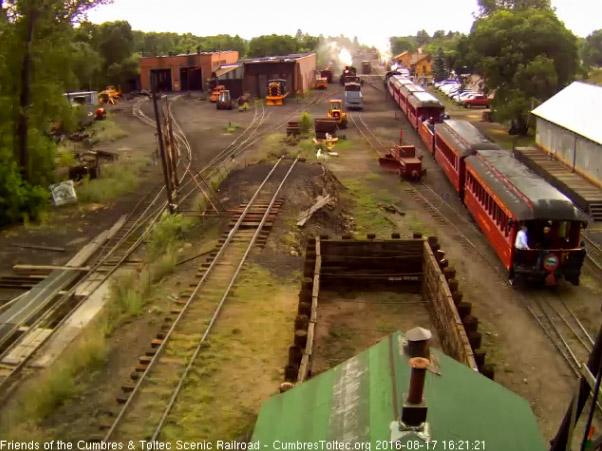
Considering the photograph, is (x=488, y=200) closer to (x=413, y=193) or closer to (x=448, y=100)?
(x=413, y=193)

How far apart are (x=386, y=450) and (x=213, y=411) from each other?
19.1ft

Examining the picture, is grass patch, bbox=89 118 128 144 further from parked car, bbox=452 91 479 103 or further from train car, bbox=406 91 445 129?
parked car, bbox=452 91 479 103

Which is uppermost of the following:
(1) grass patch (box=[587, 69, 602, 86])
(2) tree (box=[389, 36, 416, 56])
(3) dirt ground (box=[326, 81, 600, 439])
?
(2) tree (box=[389, 36, 416, 56])

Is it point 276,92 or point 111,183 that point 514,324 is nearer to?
point 111,183

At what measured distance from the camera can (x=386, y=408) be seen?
16.1 feet

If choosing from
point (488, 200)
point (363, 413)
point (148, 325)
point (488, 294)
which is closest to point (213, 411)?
point (148, 325)

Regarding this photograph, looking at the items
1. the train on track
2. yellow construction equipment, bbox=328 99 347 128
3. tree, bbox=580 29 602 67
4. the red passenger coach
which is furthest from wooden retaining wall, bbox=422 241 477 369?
tree, bbox=580 29 602 67

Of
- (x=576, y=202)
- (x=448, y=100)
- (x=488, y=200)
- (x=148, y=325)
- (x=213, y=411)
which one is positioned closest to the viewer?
(x=213, y=411)

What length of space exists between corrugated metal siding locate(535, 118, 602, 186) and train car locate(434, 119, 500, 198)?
13.5ft

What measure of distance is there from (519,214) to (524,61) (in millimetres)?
25646

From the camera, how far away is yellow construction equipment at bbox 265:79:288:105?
52.9m

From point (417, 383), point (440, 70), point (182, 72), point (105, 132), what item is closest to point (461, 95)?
point (440, 70)

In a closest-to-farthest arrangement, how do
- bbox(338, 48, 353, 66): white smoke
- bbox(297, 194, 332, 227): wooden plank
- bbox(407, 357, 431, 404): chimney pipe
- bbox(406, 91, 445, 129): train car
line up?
bbox(407, 357, 431, 404): chimney pipe
bbox(297, 194, 332, 227): wooden plank
bbox(406, 91, 445, 129): train car
bbox(338, 48, 353, 66): white smoke

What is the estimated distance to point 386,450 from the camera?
4.46 m
